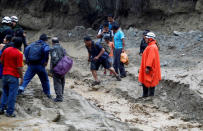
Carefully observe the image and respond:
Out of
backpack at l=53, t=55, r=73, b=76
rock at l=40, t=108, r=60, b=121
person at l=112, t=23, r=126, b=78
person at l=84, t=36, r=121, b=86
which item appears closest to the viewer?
rock at l=40, t=108, r=60, b=121

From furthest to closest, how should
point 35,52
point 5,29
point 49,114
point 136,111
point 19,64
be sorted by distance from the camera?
point 5,29 < point 136,111 < point 35,52 < point 49,114 < point 19,64

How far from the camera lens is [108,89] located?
405 inches

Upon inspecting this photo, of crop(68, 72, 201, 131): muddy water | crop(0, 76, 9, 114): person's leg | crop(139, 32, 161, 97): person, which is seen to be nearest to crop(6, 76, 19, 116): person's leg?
crop(0, 76, 9, 114): person's leg

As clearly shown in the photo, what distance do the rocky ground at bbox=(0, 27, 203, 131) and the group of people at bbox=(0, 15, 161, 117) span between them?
31cm

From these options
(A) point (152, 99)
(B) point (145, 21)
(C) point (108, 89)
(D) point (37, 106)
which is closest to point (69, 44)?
(B) point (145, 21)

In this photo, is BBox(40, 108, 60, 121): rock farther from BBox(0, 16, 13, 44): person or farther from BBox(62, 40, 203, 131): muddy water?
BBox(0, 16, 13, 44): person

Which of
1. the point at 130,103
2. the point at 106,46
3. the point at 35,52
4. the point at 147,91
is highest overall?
the point at 35,52

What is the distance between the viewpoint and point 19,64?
21.7 feet

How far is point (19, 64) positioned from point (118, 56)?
→ 4.83 meters

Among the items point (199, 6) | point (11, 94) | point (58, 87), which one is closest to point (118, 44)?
point (58, 87)

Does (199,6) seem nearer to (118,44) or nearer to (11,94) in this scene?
(118,44)

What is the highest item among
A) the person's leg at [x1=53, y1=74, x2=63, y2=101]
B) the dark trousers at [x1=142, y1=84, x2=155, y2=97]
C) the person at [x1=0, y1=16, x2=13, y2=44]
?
the person at [x1=0, y1=16, x2=13, y2=44]

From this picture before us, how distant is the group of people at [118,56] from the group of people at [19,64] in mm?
1841

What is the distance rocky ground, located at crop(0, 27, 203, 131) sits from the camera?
643 centimetres
